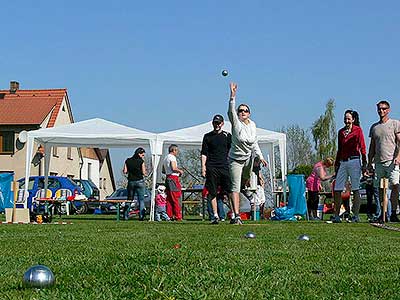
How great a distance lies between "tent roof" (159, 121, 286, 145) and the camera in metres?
20.2

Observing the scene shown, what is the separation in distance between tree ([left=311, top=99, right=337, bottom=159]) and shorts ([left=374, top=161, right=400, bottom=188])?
4769cm

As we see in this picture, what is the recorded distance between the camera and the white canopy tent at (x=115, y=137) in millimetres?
19547

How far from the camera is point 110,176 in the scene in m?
71.0

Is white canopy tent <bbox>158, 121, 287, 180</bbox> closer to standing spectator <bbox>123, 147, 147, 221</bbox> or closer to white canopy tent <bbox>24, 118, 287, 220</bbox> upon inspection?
white canopy tent <bbox>24, 118, 287, 220</bbox>

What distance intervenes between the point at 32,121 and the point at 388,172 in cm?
3880

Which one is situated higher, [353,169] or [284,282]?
[353,169]

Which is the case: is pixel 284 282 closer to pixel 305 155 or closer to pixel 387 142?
pixel 387 142

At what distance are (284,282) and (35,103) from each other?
49240 mm

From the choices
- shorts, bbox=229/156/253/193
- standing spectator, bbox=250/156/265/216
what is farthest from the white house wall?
shorts, bbox=229/156/253/193

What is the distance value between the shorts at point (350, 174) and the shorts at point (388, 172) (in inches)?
13.5

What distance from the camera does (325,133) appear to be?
61406mm

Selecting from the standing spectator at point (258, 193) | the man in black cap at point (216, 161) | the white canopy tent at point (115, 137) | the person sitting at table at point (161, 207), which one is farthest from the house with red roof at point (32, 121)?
the man in black cap at point (216, 161)

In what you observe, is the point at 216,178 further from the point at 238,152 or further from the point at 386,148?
the point at 386,148

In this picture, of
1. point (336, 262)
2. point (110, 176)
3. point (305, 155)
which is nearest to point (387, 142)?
point (336, 262)
